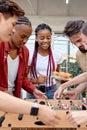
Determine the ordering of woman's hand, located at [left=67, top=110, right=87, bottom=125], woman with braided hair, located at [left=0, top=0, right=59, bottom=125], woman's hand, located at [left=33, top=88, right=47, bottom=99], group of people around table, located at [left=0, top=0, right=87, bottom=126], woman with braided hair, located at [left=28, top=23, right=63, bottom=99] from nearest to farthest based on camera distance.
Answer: woman with braided hair, located at [left=0, top=0, right=59, bottom=125] → group of people around table, located at [left=0, top=0, right=87, bottom=126] → woman's hand, located at [left=67, top=110, right=87, bottom=125] → woman's hand, located at [left=33, top=88, right=47, bottom=99] → woman with braided hair, located at [left=28, top=23, right=63, bottom=99]

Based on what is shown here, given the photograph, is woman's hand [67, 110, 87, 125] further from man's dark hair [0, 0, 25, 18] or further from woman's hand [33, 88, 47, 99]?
woman's hand [33, 88, 47, 99]

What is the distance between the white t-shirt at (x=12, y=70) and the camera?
303 cm

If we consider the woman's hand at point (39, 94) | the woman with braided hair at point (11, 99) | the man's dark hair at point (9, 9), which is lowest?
the woman's hand at point (39, 94)

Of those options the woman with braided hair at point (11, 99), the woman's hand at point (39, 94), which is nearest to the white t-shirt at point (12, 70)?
the woman's hand at point (39, 94)

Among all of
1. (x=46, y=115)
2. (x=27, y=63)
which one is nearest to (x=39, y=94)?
(x=27, y=63)

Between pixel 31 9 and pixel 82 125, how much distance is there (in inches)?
344

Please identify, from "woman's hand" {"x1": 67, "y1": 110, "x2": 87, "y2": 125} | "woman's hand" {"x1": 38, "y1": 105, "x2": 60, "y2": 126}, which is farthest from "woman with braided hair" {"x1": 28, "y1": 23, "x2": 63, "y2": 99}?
"woman's hand" {"x1": 38, "y1": 105, "x2": 60, "y2": 126}

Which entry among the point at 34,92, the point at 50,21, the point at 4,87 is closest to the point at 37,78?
the point at 34,92

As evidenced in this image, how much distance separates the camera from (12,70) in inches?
120

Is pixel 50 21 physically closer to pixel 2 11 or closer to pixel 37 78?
pixel 37 78

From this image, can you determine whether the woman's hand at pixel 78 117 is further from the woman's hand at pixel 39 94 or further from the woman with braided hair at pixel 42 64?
the woman with braided hair at pixel 42 64

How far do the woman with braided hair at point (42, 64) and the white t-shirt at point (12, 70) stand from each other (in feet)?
1.42

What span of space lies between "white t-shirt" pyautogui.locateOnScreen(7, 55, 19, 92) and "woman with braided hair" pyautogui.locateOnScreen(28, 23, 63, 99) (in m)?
0.43

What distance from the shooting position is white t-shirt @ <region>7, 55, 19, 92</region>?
303 cm
